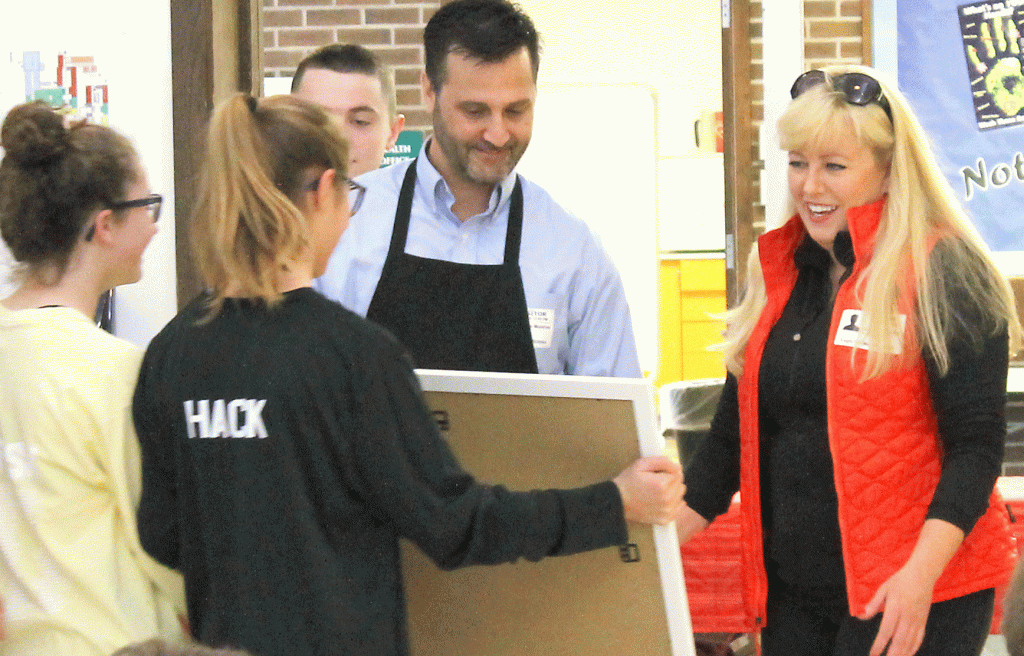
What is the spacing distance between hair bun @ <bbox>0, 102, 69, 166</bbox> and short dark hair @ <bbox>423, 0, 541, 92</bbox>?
0.71 m

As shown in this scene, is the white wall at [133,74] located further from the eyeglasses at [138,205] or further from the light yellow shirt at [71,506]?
the light yellow shirt at [71,506]

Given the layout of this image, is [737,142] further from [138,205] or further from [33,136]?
[33,136]

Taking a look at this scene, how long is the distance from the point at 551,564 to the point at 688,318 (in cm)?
685

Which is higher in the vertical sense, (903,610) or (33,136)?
(33,136)

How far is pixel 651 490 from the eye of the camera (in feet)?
4.64

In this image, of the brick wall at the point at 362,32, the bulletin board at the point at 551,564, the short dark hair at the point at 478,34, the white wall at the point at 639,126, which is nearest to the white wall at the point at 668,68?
the white wall at the point at 639,126

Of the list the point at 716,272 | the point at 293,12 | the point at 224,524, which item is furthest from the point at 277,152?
the point at 716,272

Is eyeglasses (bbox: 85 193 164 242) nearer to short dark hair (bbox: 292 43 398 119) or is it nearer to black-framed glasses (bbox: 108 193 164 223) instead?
black-framed glasses (bbox: 108 193 164 223)

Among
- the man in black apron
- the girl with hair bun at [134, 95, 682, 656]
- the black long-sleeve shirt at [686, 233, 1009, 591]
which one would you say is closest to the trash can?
the black long-sleeve shirt at [686, 233, 1009, 591]

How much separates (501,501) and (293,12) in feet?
12.3

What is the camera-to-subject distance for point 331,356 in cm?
126

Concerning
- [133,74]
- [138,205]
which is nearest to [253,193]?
[138,205]

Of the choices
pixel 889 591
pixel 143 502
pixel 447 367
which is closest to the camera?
pixel 143 502

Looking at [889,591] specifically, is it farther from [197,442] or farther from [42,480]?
[42,480]
